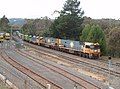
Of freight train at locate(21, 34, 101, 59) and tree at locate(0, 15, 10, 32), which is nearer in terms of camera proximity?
freight train at locate(21, 34, 101, 59)

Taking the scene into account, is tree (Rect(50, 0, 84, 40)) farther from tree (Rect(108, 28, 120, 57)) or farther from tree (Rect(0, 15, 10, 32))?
tree (Rect(0, 15, 10, 32))

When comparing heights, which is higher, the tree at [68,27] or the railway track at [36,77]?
the tree at [68,27]

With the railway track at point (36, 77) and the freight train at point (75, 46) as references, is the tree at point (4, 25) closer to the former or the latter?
the freight train at point (75, 46)

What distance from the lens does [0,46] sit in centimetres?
6781

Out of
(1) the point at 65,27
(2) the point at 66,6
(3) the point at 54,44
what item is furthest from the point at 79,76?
(2) the point at 66,6

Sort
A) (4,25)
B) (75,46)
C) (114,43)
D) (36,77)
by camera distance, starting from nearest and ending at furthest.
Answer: (36,77) < (114,43) < (75,46) < (4,25)

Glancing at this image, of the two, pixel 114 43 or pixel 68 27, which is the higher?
pixel 68 27

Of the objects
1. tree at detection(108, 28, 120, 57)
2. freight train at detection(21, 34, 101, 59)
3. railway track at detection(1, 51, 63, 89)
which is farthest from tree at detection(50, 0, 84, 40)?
railway track at detection(1, 51, 63, 89)

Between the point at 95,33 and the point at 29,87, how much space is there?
1218 inches

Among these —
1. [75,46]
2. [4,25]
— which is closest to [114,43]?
[75,46]

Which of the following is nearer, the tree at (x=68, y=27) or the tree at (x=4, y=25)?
the tree at (x=68, y=27)

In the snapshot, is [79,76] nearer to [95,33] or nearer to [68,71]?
[68,71]

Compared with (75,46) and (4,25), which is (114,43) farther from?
(4,25)

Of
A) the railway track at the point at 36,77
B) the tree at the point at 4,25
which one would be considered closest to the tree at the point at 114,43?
the railway track at the point at 36,77
